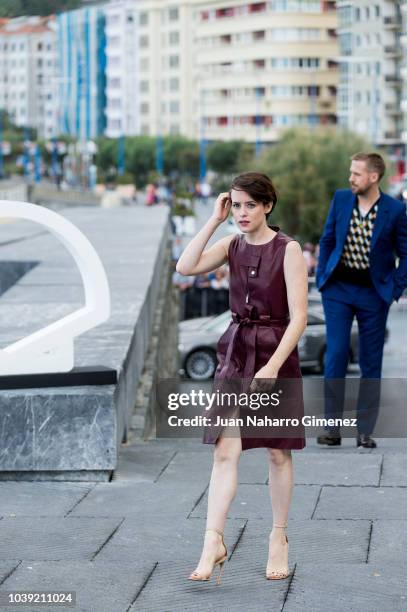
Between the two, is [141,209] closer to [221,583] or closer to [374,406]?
[374,406]

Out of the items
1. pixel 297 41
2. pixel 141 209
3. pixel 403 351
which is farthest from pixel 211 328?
pixel 297 41

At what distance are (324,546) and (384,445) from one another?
2.56 meters

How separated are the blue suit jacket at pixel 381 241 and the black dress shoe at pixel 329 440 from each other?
77cm

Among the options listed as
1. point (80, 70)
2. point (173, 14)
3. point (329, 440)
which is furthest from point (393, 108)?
point (329, 440)

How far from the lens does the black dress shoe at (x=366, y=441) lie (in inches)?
293

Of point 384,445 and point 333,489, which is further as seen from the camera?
point 384,445

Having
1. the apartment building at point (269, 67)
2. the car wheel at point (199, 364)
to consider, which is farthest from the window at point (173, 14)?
the car wheel at point (199, 364)

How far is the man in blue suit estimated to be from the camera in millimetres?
7422

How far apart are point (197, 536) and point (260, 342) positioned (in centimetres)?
90

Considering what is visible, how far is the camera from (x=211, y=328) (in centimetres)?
2797

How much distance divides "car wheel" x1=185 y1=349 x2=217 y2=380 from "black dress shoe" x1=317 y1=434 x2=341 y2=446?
19.8m

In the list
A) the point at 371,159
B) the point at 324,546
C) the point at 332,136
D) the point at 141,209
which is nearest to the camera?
the point at 324,546

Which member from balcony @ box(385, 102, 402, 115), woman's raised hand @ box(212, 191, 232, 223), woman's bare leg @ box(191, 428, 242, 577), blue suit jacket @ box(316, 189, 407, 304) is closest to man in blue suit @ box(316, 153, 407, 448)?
blue suit jacket @ box(316, 189, 407, 304)

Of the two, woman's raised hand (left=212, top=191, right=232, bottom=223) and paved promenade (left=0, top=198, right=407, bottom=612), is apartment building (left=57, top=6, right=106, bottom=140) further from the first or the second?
woman's raised hand (left=212, top=191, right=232, bottom=223)
